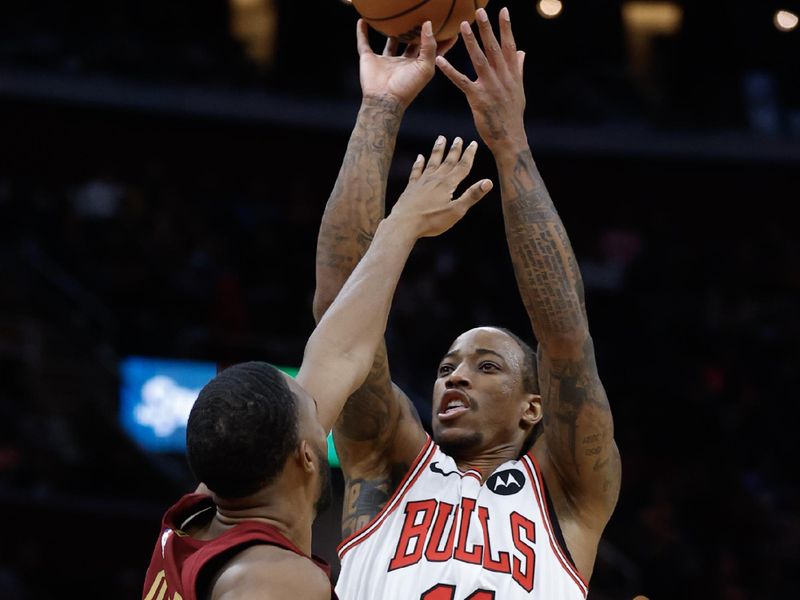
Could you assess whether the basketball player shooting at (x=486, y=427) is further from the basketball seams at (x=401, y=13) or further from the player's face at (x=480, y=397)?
the basketball seams at (x=401, y=13)

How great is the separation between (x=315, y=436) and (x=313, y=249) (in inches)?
437

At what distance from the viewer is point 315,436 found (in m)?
3.08

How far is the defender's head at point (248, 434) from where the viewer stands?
289 cm

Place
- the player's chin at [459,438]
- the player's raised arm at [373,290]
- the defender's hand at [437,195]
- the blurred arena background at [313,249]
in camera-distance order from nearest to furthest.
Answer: the player's raised arm at [373,290] < the defender's hand at [437,195] < the player's chin at [459,438] < the blurred arena background at [313,249]

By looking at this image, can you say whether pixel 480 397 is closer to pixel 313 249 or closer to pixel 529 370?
pixel 529 370

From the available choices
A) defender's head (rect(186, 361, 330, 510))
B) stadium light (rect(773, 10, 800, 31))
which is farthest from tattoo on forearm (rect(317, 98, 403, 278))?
→ stadium light (rect(773, 10, 800, 31))

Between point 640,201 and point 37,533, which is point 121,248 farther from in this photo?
point 640,201

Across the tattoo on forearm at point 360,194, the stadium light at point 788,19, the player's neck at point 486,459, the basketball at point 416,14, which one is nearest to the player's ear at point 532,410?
the player's neck at point 486,459

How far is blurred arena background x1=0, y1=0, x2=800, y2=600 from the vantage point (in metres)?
12.3

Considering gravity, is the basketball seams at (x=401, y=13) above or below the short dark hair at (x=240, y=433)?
above

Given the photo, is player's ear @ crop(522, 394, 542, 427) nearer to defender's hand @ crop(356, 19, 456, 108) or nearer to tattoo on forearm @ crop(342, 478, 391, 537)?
tattoo on forearm @ crop(342, 478, 391, 537)

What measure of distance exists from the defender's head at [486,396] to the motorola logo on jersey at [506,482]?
0.12m

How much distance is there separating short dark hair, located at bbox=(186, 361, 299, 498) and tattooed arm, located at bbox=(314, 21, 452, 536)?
1.30 meters

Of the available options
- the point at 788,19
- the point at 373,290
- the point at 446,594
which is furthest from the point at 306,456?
the point at 788,19
